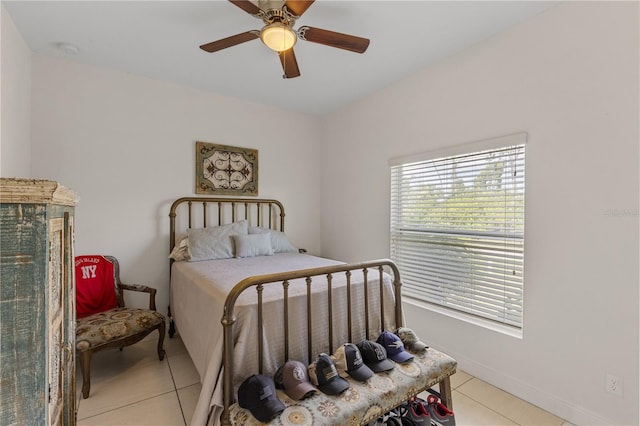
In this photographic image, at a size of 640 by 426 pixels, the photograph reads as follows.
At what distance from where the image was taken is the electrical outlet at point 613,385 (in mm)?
1647

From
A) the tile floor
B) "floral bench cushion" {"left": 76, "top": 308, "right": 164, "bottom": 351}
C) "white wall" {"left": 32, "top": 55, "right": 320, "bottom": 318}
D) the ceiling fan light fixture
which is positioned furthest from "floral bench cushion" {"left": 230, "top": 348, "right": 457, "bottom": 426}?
"white wall" {"left": 32, "top": 55, "right": 320, "bottom": 318}

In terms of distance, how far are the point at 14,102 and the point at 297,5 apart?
2.11 metres

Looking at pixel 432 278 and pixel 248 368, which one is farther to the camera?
pixel 432 278

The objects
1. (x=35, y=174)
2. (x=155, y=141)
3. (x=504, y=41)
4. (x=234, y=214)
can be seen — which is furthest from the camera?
(x=234, y=214)

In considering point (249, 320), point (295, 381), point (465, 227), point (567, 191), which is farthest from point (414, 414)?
point (567, 191)

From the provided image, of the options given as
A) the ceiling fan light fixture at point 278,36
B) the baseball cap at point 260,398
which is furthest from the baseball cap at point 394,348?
the ceiling fan light fixture at point 278,36

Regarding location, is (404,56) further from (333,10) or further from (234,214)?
(234,214)

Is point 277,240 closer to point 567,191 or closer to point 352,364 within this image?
point 352,364

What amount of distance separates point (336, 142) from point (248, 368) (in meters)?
2.95

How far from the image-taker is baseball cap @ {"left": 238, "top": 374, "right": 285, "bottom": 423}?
1254 mm

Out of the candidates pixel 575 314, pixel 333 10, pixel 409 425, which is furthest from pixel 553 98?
pixel 409 425

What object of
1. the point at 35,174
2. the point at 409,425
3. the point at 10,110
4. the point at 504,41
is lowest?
the point at 409,425

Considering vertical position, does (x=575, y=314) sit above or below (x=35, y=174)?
below

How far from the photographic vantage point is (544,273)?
1.96 m
